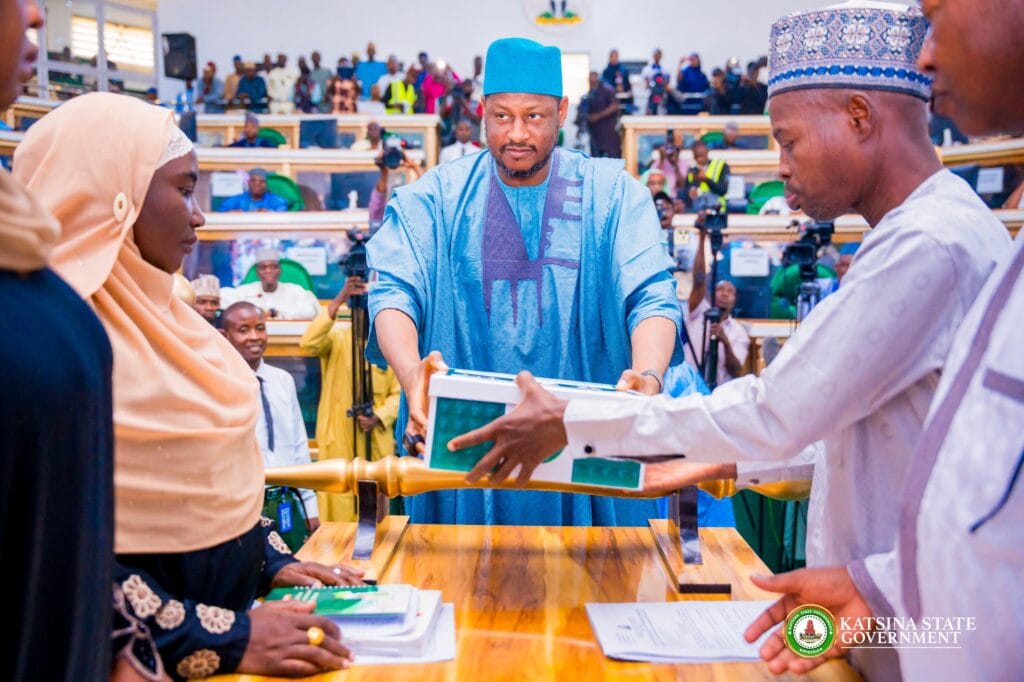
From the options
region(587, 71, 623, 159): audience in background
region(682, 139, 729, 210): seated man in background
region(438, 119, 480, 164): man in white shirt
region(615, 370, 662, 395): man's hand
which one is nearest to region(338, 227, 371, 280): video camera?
region(615, 370, 662, 395): man's hand

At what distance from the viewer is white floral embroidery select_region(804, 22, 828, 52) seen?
1.49 metres

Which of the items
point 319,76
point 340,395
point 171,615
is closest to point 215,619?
point 171,615

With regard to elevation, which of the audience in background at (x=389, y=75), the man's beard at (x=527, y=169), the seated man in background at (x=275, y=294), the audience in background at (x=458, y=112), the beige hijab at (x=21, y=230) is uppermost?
the audience in background at (x=389, y=75)

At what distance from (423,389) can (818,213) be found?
0.79 meters

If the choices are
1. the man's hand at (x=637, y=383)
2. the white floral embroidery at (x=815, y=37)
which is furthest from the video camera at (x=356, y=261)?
the white floral embroidery at (x=815, y=37)

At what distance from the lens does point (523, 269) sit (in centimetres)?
236

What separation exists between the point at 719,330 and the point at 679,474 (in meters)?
4.04

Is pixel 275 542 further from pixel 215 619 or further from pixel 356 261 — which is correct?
pixel 356 261

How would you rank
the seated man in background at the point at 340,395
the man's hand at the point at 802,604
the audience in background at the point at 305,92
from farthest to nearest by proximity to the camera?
the audience in background at the point at 305,92, the seated man in background at the point at 340,395, the man's hand at the point at 802,604

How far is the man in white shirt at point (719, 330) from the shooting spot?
5648 millimetres

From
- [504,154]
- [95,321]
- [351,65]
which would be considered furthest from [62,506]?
[351,65]

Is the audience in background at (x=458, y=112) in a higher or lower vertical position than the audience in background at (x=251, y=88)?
lower

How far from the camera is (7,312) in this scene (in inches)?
27.2

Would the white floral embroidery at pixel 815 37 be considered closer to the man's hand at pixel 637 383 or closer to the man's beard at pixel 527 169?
the man's hand at pixel 637 383
